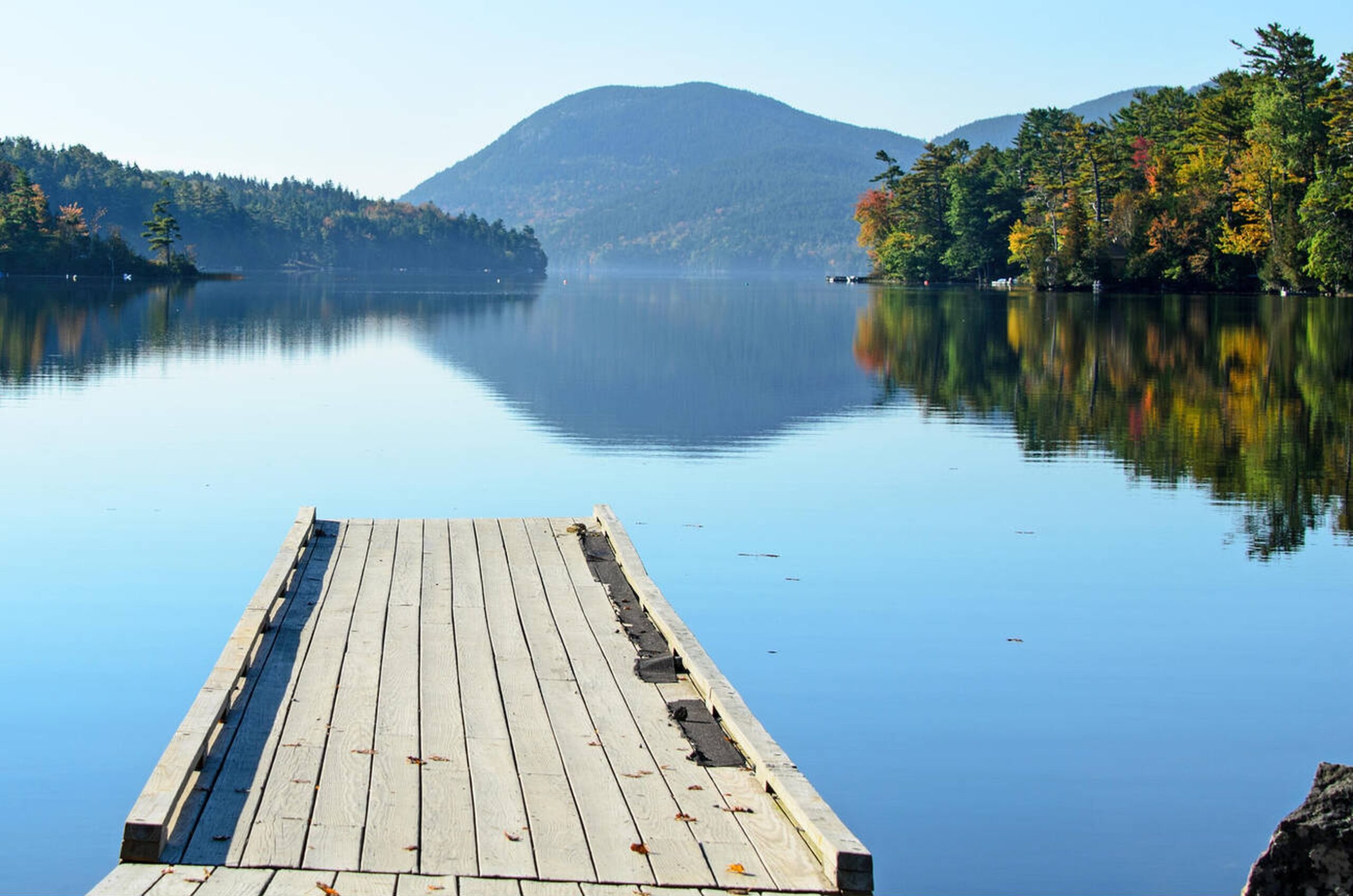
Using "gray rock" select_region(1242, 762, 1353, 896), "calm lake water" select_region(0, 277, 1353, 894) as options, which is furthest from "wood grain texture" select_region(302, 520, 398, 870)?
"gray rock" select_region(1242, 762, 1353, 896)

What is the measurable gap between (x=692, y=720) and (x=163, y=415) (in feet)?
57.9

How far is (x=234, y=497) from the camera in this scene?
1566 centimetres

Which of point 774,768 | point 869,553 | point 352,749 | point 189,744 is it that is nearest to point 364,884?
point 189,744

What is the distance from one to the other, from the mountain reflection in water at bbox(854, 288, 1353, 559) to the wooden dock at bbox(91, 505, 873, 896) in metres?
7.20

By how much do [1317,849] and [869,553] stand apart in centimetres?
817

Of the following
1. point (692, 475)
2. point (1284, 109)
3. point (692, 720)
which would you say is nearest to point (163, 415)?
point (692, 475)

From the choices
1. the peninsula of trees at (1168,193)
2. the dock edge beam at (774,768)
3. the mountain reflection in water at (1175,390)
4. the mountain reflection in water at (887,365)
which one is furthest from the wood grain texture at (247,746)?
the peninsula of trees at (1168,193)

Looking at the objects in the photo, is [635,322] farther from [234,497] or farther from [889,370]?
[234,497]

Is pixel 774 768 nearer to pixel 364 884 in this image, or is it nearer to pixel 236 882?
pixel 364 884

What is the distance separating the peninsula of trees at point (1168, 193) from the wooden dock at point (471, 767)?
67.0 metres

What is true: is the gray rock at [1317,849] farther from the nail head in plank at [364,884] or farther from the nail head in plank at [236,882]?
the nail head in plank at [236,882]

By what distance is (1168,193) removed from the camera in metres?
86.4

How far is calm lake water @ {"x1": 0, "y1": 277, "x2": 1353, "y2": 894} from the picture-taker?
281 inches

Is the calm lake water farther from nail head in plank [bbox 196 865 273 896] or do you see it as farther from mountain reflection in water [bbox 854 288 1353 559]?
nail head in plank [bbox 196 865 273 896]
